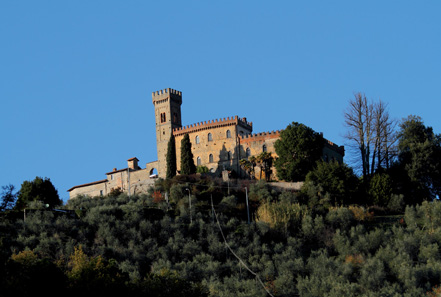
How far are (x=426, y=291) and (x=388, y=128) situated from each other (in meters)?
28.5

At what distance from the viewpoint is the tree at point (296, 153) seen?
75.6 metres

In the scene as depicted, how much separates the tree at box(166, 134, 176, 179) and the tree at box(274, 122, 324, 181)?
10.2 m

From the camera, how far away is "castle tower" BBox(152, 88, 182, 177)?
279ft

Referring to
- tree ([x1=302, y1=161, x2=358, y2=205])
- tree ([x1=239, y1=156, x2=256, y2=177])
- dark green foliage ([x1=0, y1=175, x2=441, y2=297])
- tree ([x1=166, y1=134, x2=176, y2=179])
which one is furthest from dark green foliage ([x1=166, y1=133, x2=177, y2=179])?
tree ([x1=302, y1=161, x2=358, y2=205])

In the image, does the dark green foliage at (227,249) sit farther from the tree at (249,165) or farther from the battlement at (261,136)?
the battlement at (261,136)

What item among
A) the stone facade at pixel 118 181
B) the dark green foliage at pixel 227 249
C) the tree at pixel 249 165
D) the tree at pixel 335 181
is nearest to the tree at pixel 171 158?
the stone facade at pixel 118 181

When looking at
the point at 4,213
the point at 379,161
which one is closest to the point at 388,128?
the point at 379,161

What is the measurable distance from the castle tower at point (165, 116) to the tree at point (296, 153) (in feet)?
42.7

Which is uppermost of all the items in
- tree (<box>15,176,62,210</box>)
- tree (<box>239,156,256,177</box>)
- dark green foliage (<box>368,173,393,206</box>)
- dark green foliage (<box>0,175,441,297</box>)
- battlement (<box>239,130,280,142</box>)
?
battlement (<box>239,130,280,142</box>)

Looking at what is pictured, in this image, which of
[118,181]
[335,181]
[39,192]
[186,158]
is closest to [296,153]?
[335,181]

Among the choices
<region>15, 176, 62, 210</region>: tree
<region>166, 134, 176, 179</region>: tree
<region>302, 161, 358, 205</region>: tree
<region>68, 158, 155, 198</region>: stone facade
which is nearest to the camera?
<region>302, 161, 358, 205</region>: tree

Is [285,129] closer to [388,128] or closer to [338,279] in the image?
[388,128]

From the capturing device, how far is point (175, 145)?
83.8m

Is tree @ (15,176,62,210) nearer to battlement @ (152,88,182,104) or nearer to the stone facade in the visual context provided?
the stone facade
